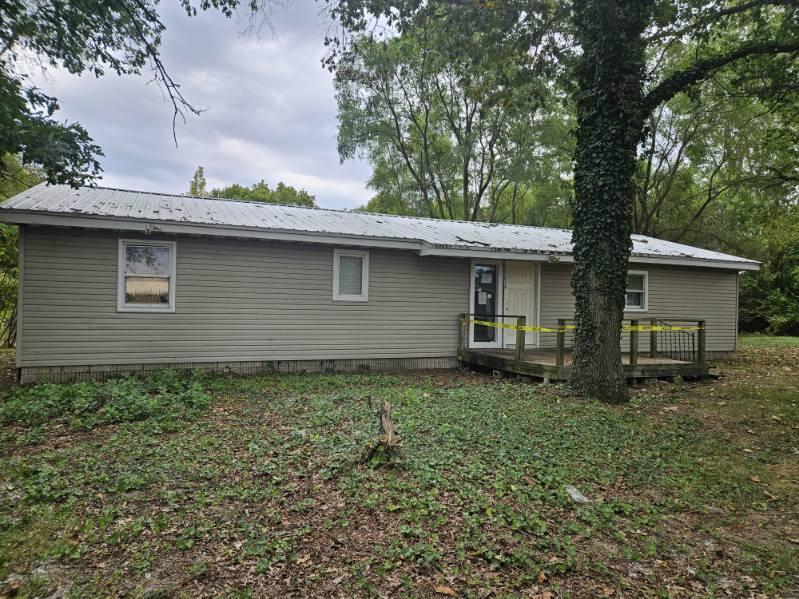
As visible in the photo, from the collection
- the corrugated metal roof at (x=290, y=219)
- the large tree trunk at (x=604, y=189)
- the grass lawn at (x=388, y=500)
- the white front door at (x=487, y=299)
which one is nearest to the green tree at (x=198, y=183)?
the corrugated metal roof at (x=290, y=219)

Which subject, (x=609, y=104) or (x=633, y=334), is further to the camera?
(x=633, y=334)

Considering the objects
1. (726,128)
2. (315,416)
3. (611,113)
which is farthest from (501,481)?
(726,128)

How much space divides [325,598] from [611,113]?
7701 mm

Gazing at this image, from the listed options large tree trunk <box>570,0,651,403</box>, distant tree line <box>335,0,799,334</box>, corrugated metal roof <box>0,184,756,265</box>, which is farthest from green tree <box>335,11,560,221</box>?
large tree trunk <box>570,0,651,403</box>

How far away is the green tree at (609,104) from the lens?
279 inches

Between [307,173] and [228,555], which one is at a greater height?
[307,173]

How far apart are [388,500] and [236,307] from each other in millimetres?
6716

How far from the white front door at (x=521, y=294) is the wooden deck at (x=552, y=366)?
3.89 feet

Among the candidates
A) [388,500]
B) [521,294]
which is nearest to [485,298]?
[521,294]

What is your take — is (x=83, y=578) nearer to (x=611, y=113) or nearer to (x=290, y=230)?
(x=290, y=230)

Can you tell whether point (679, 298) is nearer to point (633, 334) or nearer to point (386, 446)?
point (633, 334)

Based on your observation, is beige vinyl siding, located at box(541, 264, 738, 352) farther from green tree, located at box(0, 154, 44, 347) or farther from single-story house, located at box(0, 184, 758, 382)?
green tree, located at box(0, 154, 44, 347)

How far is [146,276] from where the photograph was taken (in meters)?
8.74

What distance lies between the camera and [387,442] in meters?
4.48
